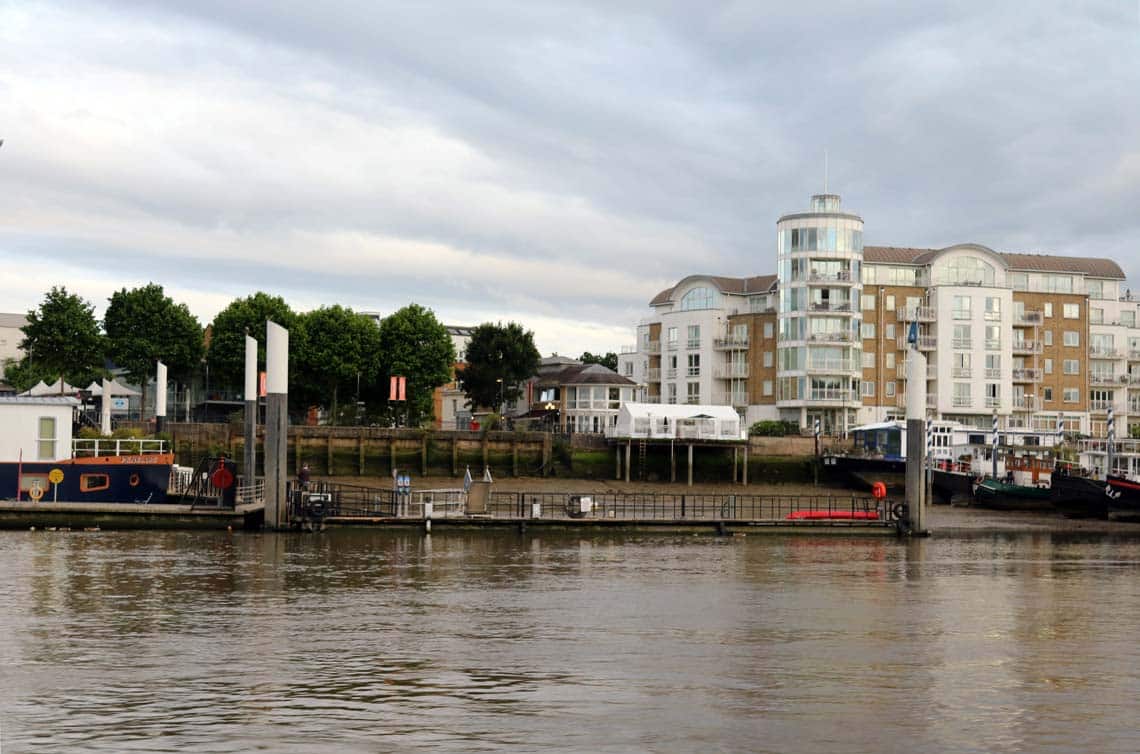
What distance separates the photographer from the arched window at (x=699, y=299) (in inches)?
4658

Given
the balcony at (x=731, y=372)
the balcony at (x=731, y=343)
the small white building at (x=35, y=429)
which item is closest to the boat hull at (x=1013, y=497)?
the balcony at (x=731, y=372)

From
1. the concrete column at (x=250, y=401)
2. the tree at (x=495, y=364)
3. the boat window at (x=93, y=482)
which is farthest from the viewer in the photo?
the tree at (x=495, y=364)

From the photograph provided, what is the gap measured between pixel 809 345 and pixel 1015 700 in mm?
87835

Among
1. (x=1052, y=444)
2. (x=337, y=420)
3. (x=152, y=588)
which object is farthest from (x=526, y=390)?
(x=152, y=588)

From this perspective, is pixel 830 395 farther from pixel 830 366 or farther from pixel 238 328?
pixel 238 328

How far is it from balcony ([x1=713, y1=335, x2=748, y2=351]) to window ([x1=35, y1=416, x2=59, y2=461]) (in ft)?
237

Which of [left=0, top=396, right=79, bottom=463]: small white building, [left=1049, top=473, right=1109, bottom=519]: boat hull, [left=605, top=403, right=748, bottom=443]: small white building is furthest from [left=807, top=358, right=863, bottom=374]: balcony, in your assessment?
[left=0, top=396, right=79, bottom=463]: small white building

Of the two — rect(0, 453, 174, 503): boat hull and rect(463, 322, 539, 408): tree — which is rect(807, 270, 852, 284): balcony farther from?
rect(0, 453, 174, 503): boat hull

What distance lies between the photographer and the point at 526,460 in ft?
295

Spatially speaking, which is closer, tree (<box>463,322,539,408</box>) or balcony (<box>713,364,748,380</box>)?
balcony (<box>713,364,748,380</box>)

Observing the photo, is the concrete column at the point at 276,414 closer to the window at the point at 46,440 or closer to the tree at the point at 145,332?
the window at the point at 46,440

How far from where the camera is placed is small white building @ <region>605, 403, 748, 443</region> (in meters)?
90.3

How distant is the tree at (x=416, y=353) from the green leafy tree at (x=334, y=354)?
1.16 metres

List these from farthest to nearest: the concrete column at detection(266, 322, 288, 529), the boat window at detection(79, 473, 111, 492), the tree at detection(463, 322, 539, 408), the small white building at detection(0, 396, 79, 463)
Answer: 1. the tree at detection(463, 322, 539, 408)
2. the boat window at detection(79, 473, 111, 492)
3. the small white building at detection(0, 396, 79, 463)
4. the concrete column at detection(266, 322, 288, 529)
